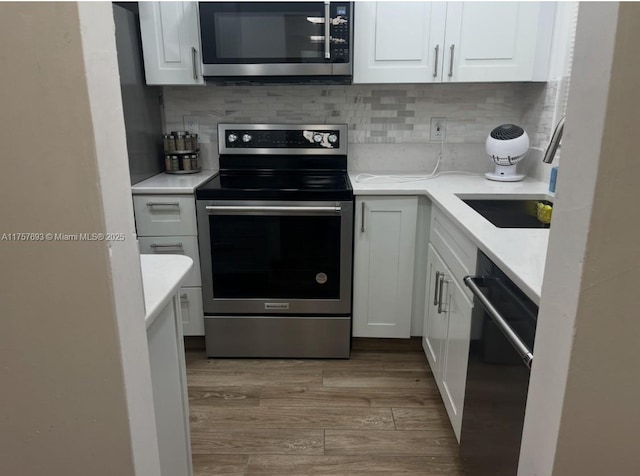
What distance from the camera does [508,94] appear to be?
263 centimetres

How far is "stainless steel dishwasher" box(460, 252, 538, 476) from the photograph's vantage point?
1070 mm

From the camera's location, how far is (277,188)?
2234 millimetres

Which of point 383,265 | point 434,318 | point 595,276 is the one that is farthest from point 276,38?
point 595,276

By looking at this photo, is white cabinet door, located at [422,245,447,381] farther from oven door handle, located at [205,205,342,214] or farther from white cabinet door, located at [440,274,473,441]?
oven door handle, located at [205,205,342,214]

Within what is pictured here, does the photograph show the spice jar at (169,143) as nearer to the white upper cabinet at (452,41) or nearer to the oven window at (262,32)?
the oven window at (262,32)

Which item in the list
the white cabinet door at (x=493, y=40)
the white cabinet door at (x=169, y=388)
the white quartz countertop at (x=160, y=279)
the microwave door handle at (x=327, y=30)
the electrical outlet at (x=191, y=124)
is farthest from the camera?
the electrical outlet at (x=191, y=124)

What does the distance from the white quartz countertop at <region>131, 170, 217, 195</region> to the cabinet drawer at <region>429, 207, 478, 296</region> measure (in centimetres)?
113

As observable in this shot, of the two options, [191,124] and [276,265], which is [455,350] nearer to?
[276,265]

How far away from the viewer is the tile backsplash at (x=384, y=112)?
265 cm

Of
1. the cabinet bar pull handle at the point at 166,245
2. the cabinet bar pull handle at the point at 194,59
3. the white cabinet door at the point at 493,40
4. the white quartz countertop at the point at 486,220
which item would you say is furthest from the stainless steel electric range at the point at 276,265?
the white cabinet door at the point at 493,40

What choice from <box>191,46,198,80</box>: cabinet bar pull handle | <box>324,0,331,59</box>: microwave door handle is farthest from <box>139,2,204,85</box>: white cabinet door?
<box>324,0,331,59</box>: microwave door handle

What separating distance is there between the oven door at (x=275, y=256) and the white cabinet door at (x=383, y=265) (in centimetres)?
7

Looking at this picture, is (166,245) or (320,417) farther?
(166,245)

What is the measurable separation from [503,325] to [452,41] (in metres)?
1.66
